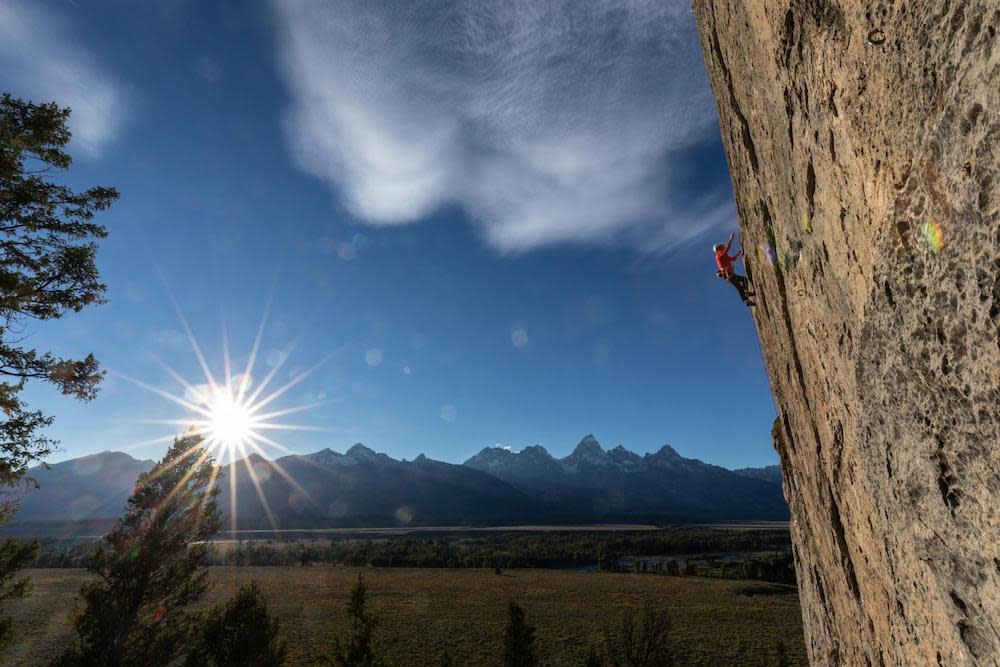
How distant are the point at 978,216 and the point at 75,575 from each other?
122632 mm

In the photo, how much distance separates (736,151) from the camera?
7871mm

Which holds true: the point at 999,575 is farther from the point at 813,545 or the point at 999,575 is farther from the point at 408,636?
the point at 408,636

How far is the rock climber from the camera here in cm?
889

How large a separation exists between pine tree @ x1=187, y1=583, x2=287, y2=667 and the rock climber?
23.9m

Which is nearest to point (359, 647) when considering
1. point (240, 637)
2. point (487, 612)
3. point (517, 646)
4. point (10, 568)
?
point (240, 637)

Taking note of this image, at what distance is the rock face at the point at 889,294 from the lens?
9.25 ft

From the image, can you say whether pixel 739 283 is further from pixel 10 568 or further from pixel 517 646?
pixel 517 646

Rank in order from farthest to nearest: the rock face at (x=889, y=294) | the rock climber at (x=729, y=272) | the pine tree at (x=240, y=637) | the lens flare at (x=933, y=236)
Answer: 1. the pine tree at (x=240, y=637)
2. the rock climber at (x=729, y=272)
3. the lens flare at (x=933, y=236)
4. the rock face at (x=889, y=294)

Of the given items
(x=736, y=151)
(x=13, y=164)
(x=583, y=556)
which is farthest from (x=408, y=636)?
(x=583, y=556)

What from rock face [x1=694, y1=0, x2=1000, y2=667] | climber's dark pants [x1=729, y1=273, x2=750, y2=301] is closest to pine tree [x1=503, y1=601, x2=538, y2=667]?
rock face [x1=694, y1=0, x2=1000, y2=667]

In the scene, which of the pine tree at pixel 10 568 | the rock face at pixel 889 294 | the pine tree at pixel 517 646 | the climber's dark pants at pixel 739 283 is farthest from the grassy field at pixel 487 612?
the rock face at pixel 889 294

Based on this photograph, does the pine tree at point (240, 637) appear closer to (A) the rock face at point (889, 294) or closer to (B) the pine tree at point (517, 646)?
(B) the pine tree at point (517, 646)

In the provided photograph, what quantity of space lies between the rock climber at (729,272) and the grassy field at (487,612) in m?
29.1

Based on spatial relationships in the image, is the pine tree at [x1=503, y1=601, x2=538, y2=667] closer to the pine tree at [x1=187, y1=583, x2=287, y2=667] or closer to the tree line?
the tree line
